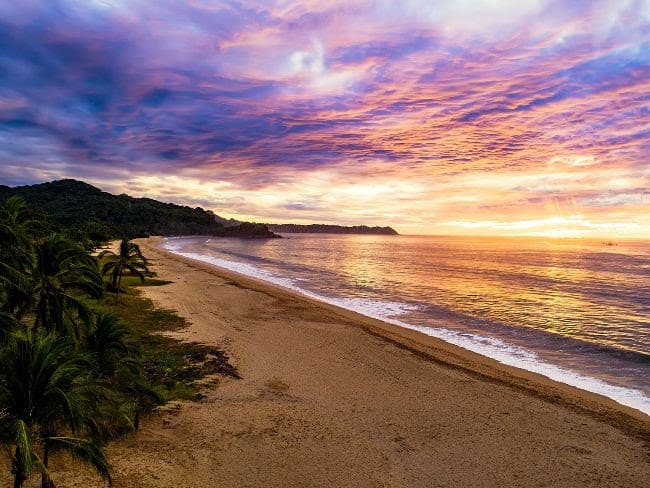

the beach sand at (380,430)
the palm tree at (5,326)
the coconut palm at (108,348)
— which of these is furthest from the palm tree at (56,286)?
the beach sand at (380,430)

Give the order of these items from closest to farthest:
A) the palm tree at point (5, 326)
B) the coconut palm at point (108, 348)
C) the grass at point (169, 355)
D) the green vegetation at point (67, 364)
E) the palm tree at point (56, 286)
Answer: the green vegetation at point (67, 364), the palm tree at point (5, 326), the coconut palm at point (108, 348), the palm tree at point (56, 286), the grass at point (169, 355)

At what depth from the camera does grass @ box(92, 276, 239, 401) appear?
17.6 m

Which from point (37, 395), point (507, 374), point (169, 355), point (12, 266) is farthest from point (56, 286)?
point (507, 374)

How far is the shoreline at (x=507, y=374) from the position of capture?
16797 mm

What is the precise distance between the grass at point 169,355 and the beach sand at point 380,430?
0.97m

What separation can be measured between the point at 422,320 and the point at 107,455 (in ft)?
90.7

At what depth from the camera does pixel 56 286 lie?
15.6m

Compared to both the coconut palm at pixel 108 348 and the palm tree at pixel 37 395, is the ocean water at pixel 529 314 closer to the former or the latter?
the coconut palm at pixel 108 348

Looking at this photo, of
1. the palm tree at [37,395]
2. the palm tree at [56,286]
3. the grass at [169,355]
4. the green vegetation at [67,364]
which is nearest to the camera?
the palm tree at [37,395]

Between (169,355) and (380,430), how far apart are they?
12.1 meters

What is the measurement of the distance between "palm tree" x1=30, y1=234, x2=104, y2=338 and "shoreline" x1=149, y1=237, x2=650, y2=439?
57.1ft

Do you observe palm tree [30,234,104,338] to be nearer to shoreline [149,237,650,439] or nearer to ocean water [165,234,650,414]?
shoreline [149,237,650,439]

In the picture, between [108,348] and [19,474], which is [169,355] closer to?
[108,348]

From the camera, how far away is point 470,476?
40.5 feet
